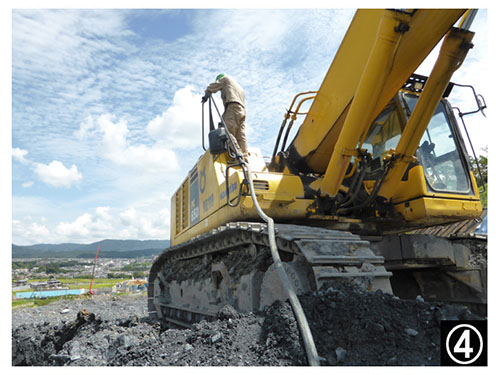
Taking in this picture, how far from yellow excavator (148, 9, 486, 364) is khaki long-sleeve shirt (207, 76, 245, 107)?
10.2 inches

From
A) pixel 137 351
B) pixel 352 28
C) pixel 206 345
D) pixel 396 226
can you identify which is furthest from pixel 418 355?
pixel 352 28

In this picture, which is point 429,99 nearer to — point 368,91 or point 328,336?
point 368,91

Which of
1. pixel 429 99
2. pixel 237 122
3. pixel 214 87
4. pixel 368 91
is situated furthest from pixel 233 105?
pixel 429 99

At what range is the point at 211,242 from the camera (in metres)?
5.87

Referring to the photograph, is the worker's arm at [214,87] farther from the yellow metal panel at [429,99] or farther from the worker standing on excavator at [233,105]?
the yellow metal panel at [429,99]

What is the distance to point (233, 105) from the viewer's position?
582 centimetres

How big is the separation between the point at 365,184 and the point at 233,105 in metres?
2.15

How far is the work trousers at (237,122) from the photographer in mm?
5781

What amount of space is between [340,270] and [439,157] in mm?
2539

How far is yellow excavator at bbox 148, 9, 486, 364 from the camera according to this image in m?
3.81

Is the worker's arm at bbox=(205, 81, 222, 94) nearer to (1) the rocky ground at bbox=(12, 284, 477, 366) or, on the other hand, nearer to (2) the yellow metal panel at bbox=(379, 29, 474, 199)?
(2) the yellow metal panel at bbox=(379, 29, 474, 199)

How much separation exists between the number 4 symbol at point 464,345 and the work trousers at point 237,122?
3712 mm

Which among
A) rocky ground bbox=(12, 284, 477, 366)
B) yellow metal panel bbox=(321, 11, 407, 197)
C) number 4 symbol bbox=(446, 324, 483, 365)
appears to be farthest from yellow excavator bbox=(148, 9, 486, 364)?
number 4 symbol bbox=(446, 324, 483, 365)

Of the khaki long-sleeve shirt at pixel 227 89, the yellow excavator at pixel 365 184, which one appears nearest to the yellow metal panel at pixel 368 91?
the yellow excavator at pixel 365 184
